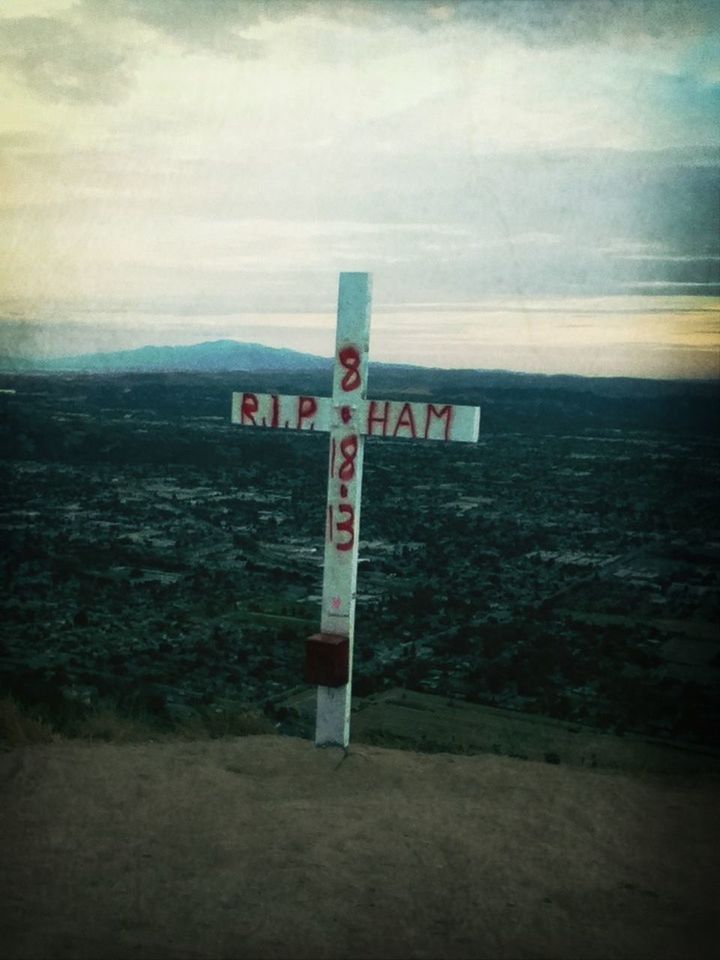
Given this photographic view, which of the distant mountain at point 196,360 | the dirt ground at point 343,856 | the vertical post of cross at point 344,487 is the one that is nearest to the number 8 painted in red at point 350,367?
the vertical post of cross at point 344,487

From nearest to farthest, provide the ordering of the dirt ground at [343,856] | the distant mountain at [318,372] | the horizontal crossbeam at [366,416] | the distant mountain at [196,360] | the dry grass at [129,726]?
the dirt ground at [343,856]
the horizontal crossbeam at [366,416]
the distant mountain at [318,372]
the dry grass at [129,726]
the distant mountain at [196,360]

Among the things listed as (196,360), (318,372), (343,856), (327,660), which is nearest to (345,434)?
(318,372)

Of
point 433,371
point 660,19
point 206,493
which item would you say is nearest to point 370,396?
point 433,371

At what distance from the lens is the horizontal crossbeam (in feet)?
10.9

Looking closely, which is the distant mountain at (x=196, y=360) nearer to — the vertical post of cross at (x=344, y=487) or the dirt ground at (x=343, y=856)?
the vertical post of cross at (x=344, y=487)

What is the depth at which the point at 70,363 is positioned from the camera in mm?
4328

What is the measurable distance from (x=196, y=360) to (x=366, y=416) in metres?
0.99

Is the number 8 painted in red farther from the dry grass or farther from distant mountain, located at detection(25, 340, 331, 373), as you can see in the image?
the dry grass

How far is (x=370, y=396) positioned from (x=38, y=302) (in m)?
1.54

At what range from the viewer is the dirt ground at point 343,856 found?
94.9 inches

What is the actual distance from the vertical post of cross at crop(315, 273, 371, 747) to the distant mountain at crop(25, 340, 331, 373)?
0.58 metres

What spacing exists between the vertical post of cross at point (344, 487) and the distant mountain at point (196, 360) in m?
0.58

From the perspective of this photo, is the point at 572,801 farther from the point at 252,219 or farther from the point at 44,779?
the point at 252,219

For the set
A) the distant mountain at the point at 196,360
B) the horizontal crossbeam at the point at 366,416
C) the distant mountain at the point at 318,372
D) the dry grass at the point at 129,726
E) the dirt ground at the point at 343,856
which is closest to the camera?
the dirt ground at the point at 343,856
